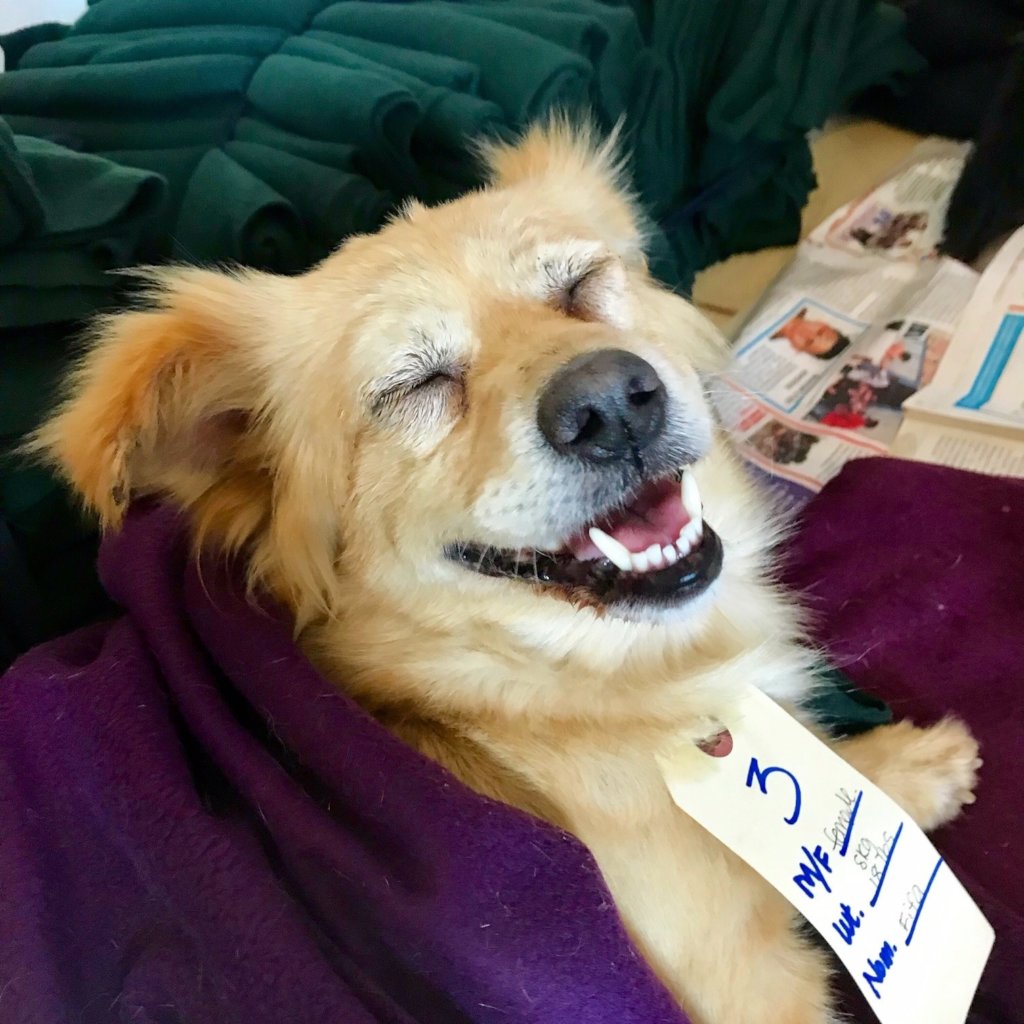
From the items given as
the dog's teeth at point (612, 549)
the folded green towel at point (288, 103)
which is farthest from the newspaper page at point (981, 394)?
the dog's teeth at point (612, 549)

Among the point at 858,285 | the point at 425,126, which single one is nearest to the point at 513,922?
the point at 425,126

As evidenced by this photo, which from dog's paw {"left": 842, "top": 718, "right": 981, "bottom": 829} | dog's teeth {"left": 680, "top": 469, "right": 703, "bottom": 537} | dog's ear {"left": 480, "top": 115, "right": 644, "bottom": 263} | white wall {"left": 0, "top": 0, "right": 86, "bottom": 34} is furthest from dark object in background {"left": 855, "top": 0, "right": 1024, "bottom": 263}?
white wall {"left": 0, "top": 0, "right": 86, "bottom": 34}

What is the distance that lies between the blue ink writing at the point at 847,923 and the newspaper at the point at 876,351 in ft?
2.39

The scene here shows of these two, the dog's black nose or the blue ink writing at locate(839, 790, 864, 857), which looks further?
the blue ink writing at locate(839, 790, 864, 857)

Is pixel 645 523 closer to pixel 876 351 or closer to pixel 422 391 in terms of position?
pixel 422 391

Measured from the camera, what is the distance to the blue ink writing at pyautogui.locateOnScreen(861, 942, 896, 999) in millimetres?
838

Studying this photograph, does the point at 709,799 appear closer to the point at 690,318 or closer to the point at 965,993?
the point at 965,993

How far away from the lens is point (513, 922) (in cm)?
70

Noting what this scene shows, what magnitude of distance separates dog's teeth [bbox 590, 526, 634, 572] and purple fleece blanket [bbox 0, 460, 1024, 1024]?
0.25m

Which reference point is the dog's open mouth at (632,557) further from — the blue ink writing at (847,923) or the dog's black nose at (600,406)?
the blue ink writing at (847,923)

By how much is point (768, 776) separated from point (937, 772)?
0.31 m

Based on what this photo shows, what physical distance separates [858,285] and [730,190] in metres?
0.34

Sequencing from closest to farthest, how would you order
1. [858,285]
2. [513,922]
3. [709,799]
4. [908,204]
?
[513,922] < [709,799] < [858,285] < [908,204]

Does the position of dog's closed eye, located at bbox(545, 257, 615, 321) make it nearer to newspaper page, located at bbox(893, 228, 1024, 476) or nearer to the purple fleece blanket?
the purple fleece blanket
